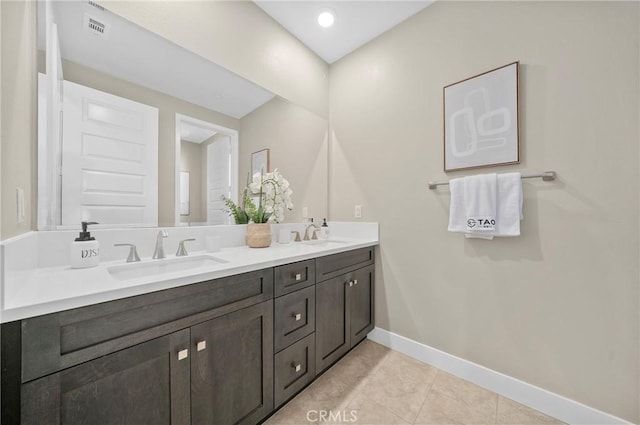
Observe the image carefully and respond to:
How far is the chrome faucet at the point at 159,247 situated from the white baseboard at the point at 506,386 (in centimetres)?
168

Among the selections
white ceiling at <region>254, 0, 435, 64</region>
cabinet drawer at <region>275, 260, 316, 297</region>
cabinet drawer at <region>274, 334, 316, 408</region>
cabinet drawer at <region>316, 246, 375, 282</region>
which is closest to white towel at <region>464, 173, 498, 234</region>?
A: cabinet drawer at <region>316, 246, 375, 282</region>

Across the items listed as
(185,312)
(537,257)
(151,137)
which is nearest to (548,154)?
(537,257)

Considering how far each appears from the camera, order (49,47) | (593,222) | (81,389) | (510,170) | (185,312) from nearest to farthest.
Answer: (81,389)
(185,312)
(49,47)
(593,222)
(510,170)

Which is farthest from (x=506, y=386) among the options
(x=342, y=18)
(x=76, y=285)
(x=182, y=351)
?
(x=342, y=18)

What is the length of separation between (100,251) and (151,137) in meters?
0.62

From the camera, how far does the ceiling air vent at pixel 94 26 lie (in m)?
1.15

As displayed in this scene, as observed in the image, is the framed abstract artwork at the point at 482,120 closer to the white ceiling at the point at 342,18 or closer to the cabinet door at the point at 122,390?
the white ceiling at the point at 342,18

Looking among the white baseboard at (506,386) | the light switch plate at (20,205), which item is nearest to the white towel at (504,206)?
the white baseboard at (506,386)

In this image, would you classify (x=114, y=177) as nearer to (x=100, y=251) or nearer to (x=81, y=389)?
(x=100, y=251)

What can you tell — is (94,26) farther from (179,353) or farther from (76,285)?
(179,353)

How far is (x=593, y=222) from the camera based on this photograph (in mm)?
1199

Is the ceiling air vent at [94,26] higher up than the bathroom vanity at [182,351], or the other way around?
the ceiling air vent at [94,26]

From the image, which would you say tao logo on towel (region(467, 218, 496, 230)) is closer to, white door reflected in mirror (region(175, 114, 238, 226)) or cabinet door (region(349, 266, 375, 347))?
cabinet door (region(349, 266, 375, 347))

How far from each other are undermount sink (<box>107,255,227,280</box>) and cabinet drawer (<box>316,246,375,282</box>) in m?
0.57
